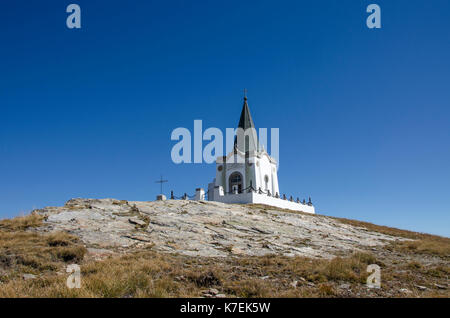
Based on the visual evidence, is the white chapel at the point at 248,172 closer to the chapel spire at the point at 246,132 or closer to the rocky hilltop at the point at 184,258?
the chapel spire at the point at 246,132

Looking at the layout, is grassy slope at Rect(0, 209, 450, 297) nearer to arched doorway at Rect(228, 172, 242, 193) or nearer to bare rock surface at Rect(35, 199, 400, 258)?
bare rock surface at Rect(35, 199, 400, 258)

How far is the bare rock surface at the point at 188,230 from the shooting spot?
13.8m

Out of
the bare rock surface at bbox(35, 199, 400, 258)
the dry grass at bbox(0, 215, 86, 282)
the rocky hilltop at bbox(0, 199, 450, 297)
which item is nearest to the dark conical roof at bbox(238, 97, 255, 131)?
the bare rock surface at bbox(35, 199, 400, 258)

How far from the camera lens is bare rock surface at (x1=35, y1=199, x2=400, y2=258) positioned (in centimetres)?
A: 1377

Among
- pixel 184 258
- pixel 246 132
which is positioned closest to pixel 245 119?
pixel 246 132

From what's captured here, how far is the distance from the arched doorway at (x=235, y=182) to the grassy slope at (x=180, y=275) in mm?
27332

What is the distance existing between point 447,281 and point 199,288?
8.55 m

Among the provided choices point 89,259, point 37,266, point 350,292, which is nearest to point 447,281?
point 350,292

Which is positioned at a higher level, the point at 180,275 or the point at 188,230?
the point at 188,230

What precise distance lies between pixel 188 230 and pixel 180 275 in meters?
7.75

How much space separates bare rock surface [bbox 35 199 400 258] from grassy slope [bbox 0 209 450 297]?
150 centimetres

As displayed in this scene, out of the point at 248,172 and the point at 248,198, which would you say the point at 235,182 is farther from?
the point at 248,198

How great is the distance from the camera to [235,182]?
4050 cm
